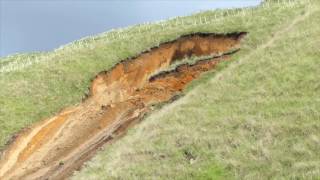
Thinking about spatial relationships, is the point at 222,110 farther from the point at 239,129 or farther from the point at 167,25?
the point at 167,25

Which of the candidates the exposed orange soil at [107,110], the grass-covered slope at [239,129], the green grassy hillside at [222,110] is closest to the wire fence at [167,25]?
the green grassy hillside at [222,110]

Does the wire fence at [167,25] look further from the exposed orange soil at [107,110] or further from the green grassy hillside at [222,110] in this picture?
the exposed orange soil at [107,110]

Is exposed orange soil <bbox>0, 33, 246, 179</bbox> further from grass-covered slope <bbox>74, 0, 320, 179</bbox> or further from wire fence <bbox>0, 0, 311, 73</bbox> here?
wire fence <bbox>0, 0, 311, 73</bbox>

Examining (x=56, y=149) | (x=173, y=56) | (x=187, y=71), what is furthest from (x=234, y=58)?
(x=56, y=149)

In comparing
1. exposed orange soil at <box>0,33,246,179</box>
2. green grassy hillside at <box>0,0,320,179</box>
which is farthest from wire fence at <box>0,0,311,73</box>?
exposed orange soil at <box>0,33,246,179</box>

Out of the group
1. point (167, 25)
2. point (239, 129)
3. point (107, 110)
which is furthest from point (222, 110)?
point (167, 25)

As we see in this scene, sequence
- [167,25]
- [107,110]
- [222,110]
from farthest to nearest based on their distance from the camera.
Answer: [167,25], [107,110], [222,110]
